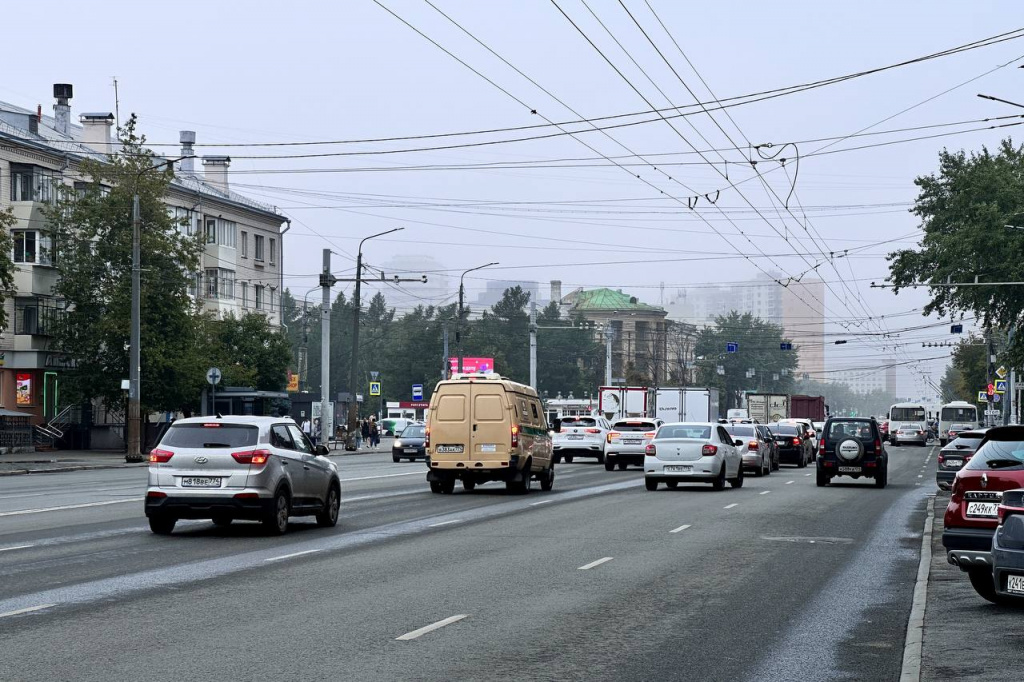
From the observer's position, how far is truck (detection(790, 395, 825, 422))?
9638 cm

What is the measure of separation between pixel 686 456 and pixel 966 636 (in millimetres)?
21713

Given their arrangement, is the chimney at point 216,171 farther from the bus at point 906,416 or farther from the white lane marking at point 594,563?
the white lane marking at point 594,563

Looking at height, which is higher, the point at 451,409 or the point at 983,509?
the point at 451,409

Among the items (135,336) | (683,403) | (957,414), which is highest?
(135,336)

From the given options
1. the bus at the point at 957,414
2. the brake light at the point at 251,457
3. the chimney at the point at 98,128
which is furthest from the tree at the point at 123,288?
the bus at the point at 957,414

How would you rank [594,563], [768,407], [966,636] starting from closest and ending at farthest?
[966,636], [594,563], [768,407]

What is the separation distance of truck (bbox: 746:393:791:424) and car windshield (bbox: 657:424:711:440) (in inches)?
2246

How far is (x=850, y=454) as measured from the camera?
35406 mm

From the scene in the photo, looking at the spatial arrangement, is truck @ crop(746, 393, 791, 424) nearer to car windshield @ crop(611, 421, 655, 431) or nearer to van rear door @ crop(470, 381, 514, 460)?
car windshield @ crop(611, 421, 655, 431)

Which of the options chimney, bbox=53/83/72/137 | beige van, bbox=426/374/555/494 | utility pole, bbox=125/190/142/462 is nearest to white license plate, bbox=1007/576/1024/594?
beige van, bbox=426/374/555/494

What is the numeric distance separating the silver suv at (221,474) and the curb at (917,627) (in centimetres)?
809

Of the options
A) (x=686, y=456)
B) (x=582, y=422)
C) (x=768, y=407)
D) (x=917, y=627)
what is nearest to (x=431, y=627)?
(x=917, y=627)

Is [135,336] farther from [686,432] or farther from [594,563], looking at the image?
[594,563]

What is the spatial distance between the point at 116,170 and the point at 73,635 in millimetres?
51733
